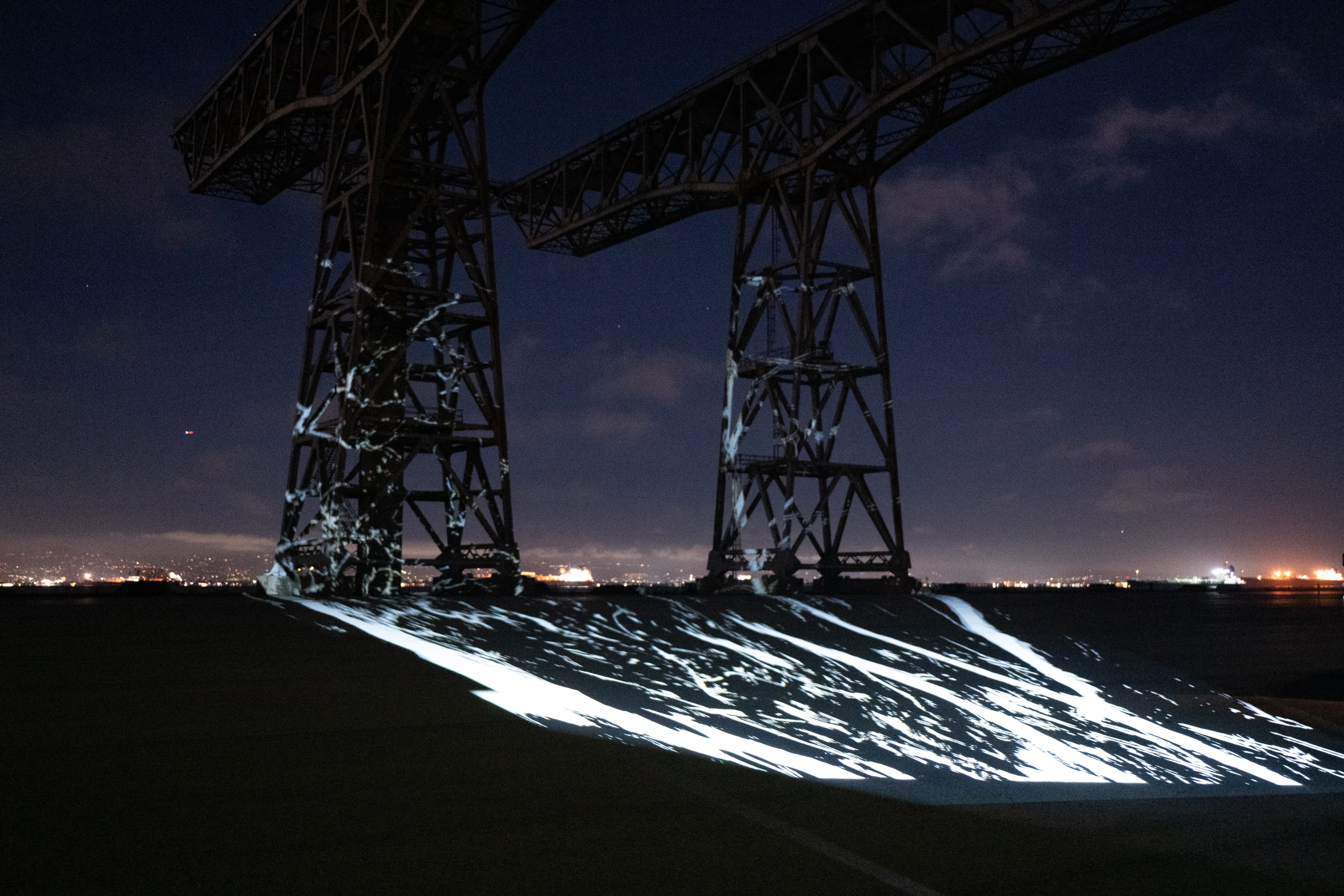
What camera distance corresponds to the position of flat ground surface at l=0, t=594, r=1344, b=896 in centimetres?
562

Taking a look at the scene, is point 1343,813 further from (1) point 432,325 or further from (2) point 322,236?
(2) point 322,236

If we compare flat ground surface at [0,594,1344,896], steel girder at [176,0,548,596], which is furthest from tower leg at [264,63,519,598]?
flat ground surface at [0,594,1344,896]

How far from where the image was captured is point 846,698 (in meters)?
11.8

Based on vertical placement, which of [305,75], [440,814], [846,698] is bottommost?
[440,814]

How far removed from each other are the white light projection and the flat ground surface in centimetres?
79

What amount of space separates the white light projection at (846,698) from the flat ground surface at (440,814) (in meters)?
0.79

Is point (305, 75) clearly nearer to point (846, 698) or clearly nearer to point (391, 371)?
point (391, 371)

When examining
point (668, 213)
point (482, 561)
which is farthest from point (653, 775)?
point (668, 213)

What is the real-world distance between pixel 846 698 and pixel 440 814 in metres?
6.38

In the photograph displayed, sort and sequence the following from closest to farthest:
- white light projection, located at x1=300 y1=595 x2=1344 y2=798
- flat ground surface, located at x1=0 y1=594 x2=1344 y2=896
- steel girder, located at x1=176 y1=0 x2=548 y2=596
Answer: flat ground surface, located at x1=0 y1=594 x2=1344 y2=896, white light projection, located at x1=300 y1=595 x2=1344 y2=798, steel girder, located at x1=176 y1=0 x2=548 y2=596

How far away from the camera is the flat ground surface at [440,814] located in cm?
562

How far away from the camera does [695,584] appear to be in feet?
104

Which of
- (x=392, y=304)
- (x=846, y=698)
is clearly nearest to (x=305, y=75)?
(x=392, y=304)

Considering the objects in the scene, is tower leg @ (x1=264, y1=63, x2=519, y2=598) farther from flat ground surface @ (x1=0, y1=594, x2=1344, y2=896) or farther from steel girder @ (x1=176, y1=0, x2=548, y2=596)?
flat ground surface @ (x1=0, y1=594, x2=1344, y2=896)
